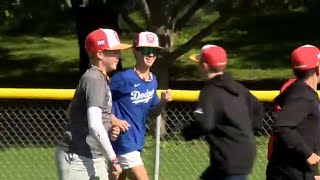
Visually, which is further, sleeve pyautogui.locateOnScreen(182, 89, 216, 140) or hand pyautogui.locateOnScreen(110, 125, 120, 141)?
hand pyautogui.locateOnScreen(110, 125, 120, 141)

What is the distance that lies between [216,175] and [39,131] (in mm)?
5473

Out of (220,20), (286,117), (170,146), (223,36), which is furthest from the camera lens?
(223,36)

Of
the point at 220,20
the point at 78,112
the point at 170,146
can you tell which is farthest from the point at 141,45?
the point at 220,20

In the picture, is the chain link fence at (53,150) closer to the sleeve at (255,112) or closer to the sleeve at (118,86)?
the sleeve at (118,86)

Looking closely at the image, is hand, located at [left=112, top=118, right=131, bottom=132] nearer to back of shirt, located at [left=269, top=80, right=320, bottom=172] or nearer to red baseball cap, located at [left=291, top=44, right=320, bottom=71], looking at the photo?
back of shirt, located at [left=269, top=80, right=320, bottom=172]

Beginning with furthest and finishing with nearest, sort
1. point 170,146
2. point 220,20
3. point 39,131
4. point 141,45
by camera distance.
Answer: point 220,20
point 39,131
point 170,146
point 141,45

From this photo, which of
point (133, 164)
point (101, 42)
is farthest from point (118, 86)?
point (101, 42)

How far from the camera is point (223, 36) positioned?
27.4 meters

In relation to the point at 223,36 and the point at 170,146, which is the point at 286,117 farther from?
the point at 223,36

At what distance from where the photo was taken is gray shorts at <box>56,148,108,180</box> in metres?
6.26

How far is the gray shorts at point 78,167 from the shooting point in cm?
626

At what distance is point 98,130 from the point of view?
603cm

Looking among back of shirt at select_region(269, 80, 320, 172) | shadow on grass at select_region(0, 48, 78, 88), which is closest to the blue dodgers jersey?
back of shirt at select_region(269, 80, 320, 172)

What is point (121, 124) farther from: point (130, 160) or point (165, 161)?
point (165, 161)
